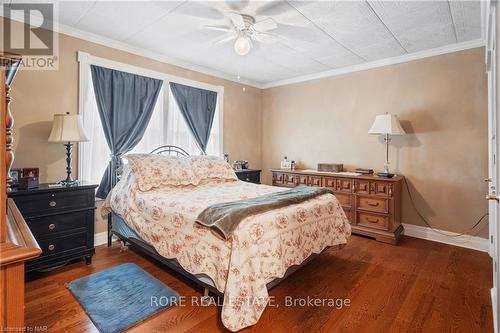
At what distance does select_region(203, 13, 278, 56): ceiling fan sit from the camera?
2.65 m

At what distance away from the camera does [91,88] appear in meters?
3.26

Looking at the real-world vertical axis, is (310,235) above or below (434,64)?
below

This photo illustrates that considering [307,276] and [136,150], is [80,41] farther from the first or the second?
[307,276]

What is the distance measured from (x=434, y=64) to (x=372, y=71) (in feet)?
2.59

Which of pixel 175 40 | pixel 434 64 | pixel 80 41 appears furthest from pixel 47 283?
pixel 434 64

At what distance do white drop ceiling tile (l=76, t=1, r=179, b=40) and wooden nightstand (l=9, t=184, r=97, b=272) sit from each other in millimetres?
1779

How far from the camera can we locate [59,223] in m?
2.58

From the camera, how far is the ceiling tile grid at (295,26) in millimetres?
2500

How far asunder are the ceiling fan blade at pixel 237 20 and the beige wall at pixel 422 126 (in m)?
2.30

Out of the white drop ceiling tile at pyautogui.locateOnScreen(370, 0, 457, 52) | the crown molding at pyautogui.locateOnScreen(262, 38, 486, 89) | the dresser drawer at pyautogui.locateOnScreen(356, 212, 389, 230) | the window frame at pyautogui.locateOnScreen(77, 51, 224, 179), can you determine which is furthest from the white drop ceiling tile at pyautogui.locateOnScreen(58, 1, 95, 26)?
the dresser drawer at pyautogui.locateOnScreen(356, 212, 389, 230)

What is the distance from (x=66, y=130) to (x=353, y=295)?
312cm

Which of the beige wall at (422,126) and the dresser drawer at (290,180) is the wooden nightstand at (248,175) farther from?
the beige wall at (422,126)

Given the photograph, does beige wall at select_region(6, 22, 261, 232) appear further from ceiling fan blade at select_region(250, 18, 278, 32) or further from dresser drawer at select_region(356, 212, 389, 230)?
dresser drawer at select_region(356, 212, 389, 230)

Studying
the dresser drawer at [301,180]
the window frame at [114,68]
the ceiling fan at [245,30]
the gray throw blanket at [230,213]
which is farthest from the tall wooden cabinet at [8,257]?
the dresser drawer at [301,180]
